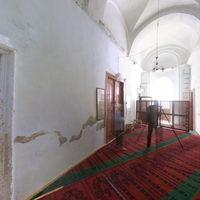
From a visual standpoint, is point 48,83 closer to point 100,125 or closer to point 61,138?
point 61,138

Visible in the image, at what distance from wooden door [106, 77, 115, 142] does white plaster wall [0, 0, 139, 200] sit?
111 cm

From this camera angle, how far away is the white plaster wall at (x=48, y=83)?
6.18 ft

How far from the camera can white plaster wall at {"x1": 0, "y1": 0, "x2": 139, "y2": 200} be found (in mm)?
1885

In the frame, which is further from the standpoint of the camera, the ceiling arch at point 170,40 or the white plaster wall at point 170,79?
the white plaster wall at point 170,79

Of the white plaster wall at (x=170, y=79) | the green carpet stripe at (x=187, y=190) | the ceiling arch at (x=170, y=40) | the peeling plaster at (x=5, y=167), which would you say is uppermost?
the ceiling arch at (x=170, y=40)

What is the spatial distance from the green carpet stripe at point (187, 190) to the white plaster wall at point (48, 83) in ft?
6.12

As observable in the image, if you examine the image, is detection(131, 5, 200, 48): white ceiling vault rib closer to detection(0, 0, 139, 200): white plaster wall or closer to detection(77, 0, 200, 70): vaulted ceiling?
detection(77, 0, 200, 70): vaulted ceiling

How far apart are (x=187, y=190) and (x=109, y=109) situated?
308 centimetres

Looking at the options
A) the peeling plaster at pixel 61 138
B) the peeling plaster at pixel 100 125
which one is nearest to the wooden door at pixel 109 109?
the peeling plaster at pixel 100 125

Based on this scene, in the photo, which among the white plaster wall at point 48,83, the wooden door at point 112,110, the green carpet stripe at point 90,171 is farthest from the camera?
the wooden door at point 112,110

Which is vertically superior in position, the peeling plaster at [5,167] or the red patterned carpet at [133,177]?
the peeling plaster at [5,167]

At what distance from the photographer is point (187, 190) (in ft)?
7.35

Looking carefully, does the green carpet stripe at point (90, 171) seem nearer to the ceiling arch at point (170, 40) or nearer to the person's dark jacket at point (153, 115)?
the person's dark jacket at point (153, 115)

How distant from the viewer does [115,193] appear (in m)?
2.14
